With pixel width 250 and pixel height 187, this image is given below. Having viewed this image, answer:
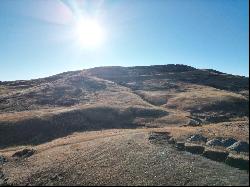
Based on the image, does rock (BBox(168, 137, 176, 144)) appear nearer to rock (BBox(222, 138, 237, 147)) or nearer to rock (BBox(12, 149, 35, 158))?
rock (BBox(222, 138, 237, 147))

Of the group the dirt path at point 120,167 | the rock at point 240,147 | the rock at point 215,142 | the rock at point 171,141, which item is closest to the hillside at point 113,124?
the dirt path at point 120,167

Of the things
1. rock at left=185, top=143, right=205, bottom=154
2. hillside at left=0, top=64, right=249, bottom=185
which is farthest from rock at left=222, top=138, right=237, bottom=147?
rock at left=185, top=143, right=205, bottom=154

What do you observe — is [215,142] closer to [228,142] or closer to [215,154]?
[228,142]

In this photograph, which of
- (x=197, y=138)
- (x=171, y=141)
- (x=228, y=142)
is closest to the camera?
(x=228, y=142)

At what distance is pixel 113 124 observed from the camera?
331 ft

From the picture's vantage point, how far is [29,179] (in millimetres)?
54125

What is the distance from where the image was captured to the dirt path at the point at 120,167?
152 ft

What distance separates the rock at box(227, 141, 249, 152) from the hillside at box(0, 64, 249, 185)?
2065 millimetres

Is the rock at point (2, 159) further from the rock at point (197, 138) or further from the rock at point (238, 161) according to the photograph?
the rock at point (238, 161)

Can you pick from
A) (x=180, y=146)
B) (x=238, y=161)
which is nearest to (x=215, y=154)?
(x=238, y=161)

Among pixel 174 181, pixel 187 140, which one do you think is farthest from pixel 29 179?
pixel 187 140

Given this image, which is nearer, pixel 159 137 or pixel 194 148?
pixel 194 148

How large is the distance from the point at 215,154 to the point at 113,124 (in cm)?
5030

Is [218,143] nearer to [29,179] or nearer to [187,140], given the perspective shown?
[187,140]
